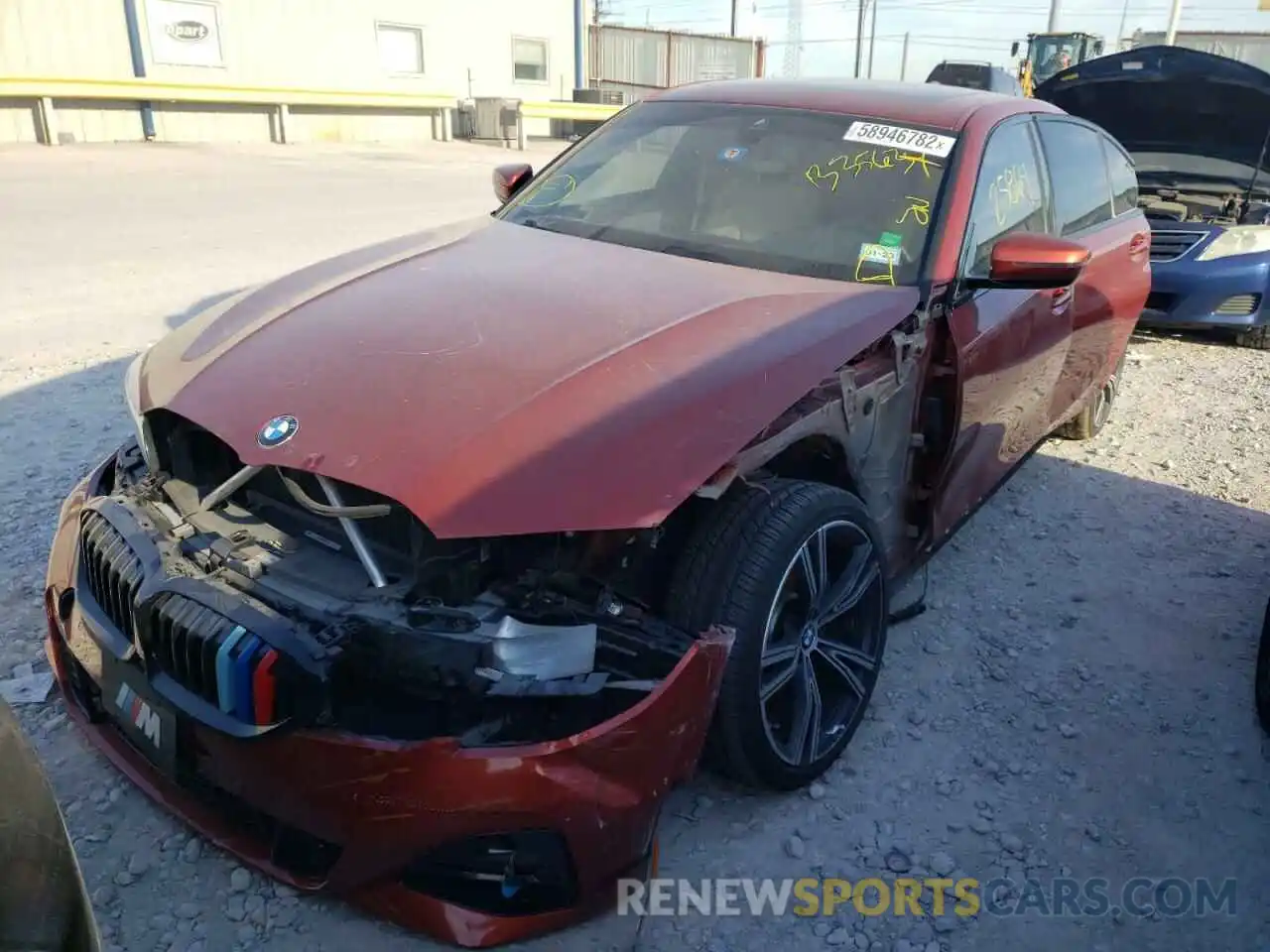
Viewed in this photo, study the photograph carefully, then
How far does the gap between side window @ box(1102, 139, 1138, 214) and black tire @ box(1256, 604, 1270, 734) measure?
91.6 inches

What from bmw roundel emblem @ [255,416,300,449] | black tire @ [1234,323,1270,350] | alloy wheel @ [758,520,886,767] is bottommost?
black tire @ [1234,323,1270,350]

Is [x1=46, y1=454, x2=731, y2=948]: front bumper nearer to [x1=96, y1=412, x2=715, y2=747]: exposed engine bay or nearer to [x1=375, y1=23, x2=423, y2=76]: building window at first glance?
[x1=96, y1=412, x2=715, y2=747]: exposed engine bay

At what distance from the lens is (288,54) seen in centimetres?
1852

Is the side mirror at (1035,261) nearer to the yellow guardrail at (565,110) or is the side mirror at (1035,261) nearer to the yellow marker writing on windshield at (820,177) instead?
the yellow marker writing on windshield at (820,177)

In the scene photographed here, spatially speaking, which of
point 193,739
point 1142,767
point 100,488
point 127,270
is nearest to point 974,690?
point 1142,767

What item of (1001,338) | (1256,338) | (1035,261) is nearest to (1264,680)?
(1001,338)

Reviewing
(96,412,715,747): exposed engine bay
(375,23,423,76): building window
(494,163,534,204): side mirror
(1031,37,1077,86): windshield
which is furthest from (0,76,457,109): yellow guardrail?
(96,412,715,747): exposed engine bay

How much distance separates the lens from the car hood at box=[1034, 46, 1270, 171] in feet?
22.4

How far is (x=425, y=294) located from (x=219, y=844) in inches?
59.3

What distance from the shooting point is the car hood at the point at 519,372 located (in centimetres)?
207

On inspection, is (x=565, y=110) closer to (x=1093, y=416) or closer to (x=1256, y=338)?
(x=1256, y=338)

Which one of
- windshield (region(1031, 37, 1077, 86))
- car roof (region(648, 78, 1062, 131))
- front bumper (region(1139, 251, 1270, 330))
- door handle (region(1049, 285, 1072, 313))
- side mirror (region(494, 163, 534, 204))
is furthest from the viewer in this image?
windshield (region(1031, 37, 1077, 86))

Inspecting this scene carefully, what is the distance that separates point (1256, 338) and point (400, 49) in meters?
17.6

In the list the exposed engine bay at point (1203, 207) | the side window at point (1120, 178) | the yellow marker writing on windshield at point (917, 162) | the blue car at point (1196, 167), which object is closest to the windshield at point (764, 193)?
the yellow marker writing on windshield at point (917, 162)
